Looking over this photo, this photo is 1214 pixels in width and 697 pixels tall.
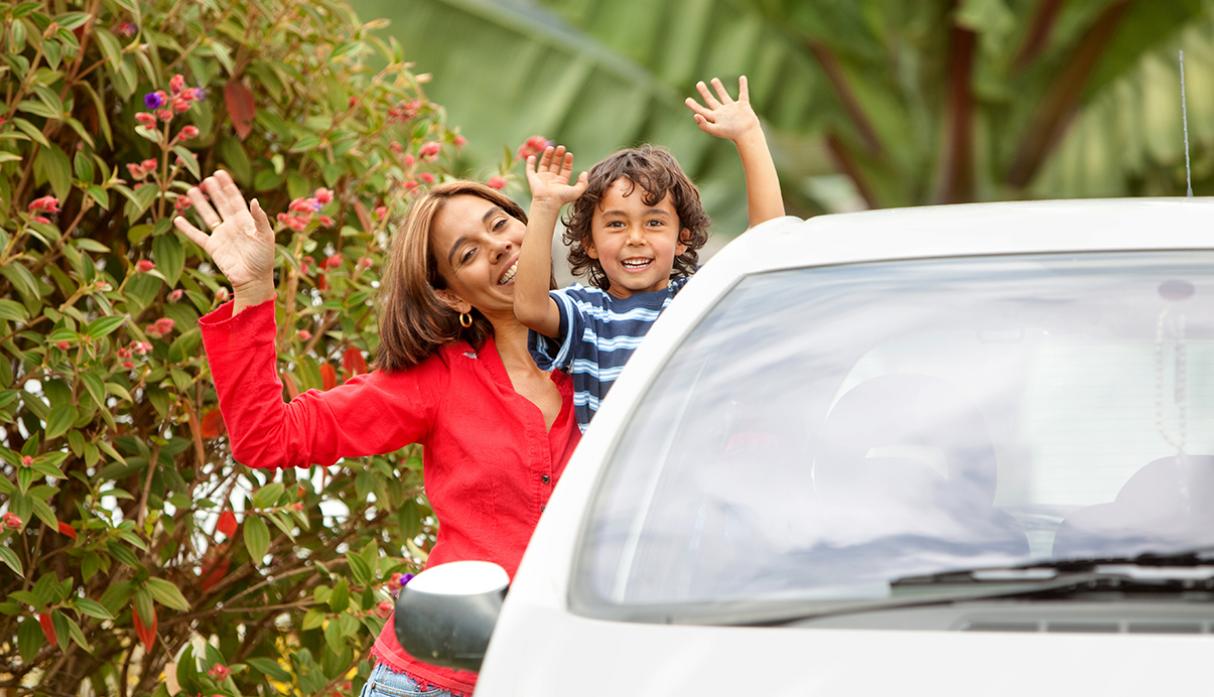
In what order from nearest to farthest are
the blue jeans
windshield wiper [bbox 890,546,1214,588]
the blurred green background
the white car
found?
the white car, windshield wiper [bbox 890,546,1214,588], the blue jeans, the blurred green background

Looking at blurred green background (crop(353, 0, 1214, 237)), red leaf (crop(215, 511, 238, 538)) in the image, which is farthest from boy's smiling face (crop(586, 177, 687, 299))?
blurred green background (crop(353, 0, 1214, 237))

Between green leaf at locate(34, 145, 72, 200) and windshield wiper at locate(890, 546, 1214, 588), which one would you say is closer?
windshield wiper at locate(890, 546, 1214, 588)

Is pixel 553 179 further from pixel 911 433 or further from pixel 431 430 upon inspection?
pixel 911 433

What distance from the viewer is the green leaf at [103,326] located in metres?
3.31

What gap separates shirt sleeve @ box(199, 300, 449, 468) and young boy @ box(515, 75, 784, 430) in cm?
27

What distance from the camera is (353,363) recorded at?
3.88 metres

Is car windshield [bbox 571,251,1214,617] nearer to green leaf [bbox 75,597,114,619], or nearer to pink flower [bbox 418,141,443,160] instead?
green leaf [bbox 75,597,114,619]

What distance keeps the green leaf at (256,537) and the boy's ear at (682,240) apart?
1142 millimetres

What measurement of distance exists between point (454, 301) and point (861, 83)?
24.4 feet

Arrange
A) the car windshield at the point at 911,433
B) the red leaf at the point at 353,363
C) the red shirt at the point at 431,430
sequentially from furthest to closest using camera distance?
the red leaf at the point at 353,363 → the red shirt at the point at 431,430 → the car windshield at the point at 911,433

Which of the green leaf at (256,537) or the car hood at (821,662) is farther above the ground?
the green leaf at (256,537)

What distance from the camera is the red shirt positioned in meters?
2.88

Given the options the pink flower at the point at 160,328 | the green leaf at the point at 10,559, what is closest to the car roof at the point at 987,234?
the pink flower at the point at 160,328

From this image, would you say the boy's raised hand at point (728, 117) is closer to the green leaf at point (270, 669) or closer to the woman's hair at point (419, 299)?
the woman's hair at point (419, 299)
